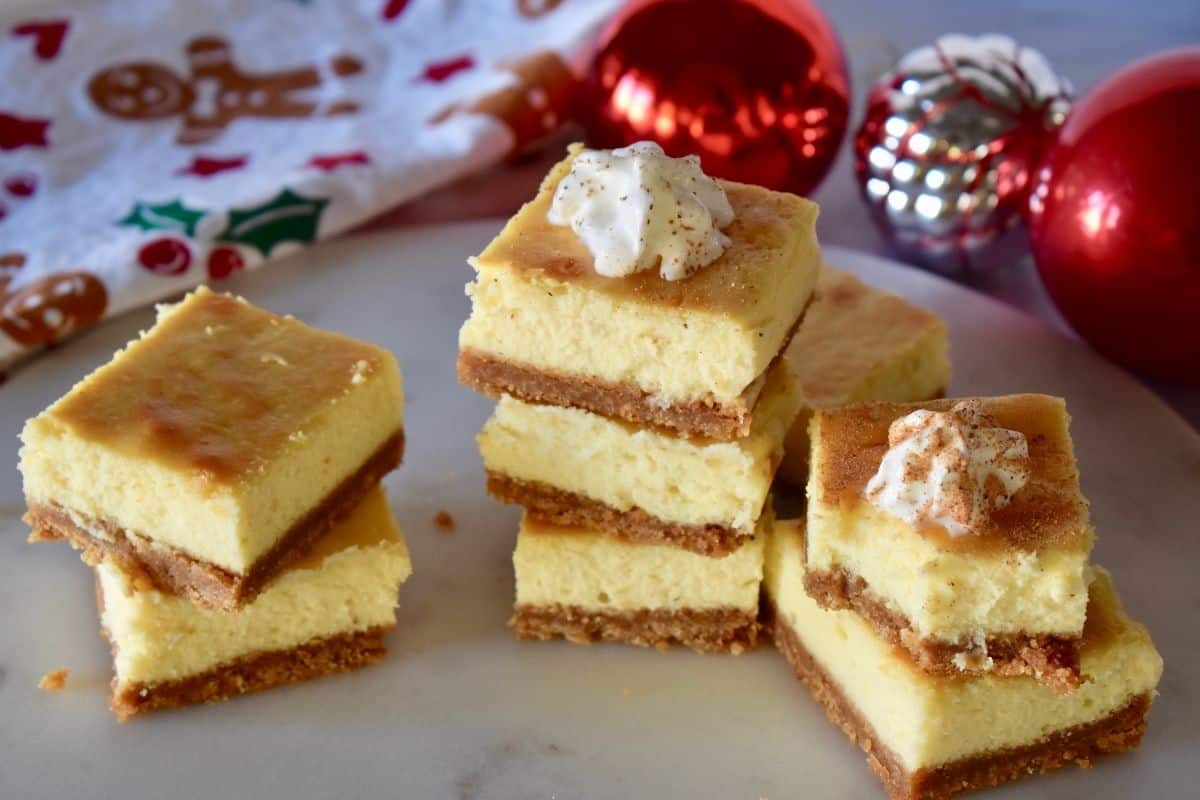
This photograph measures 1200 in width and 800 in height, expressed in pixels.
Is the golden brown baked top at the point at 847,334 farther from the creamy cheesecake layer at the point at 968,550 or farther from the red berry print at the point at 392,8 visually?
the red berry print at the point at 392,8

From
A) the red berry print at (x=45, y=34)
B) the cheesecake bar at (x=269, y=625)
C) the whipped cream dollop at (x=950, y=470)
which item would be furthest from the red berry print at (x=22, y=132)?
the whipped cream dollop at (x=950, y=470)

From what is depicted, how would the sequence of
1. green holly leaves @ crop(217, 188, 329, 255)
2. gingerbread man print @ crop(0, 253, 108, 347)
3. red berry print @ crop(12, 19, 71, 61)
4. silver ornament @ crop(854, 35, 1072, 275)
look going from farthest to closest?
red berry print @ crop(12, 19, 71, 61) → green holly leaves @ crop(217, 188, 329, 255) → silver ornament @ crop(854, 35, 1072, 275) → gingerbread man print @ crop(0, 253, 108, 347)

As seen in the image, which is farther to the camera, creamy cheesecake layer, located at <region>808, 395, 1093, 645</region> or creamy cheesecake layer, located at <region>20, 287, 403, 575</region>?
creamy cheesecake layer, located at <region>20, 287, 403, 575</region>

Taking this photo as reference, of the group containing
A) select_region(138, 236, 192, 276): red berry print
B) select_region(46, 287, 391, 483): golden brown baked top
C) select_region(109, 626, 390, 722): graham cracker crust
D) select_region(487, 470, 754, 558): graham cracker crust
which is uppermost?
select_region(46, 287, 391, 483): golden brown baked top

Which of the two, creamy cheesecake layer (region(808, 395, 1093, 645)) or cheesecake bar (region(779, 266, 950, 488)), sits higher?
creamy cheesecake layer (region(808, 395, 1093, 645))

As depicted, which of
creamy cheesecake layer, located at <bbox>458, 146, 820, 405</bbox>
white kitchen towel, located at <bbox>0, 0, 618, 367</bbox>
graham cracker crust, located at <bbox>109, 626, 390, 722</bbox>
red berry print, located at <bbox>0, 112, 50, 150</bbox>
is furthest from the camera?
red berry print, located at <bbox>0, 112, 50, 150</bbox>

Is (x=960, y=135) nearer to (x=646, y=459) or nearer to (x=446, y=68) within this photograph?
(x=646, y=459)

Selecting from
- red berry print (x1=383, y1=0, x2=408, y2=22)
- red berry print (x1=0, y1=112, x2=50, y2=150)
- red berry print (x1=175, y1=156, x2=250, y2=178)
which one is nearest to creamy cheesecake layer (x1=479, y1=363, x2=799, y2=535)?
red berry print (x1=175, y1=156, x2=250, y2=178)

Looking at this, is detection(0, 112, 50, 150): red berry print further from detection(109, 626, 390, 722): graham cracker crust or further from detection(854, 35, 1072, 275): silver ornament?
detection(854, 35, 1072, 275): silver ornament
